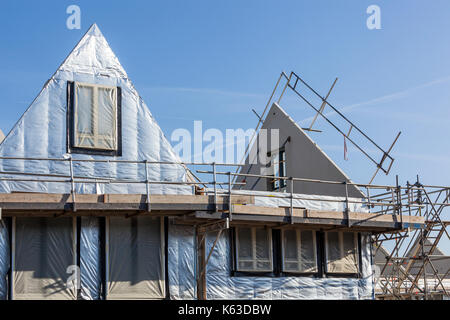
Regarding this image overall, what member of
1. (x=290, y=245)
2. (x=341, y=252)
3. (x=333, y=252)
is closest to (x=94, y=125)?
(x=290, y=245)

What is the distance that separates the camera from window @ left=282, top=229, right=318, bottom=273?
2620cm

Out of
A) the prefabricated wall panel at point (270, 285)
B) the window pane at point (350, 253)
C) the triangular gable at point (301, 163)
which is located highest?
the triangular gable at point (301, 163)

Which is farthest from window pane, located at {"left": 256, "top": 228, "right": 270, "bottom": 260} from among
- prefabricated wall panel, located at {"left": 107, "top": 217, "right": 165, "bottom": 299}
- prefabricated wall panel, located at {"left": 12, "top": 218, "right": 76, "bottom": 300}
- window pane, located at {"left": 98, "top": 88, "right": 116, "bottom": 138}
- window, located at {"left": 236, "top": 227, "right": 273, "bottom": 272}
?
prefabricated wall panel, located at {"left": 12, "top": 218, "right": 76, "bottom": 300}

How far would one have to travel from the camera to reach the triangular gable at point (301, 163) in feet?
95.3

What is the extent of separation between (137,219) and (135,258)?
1189mm

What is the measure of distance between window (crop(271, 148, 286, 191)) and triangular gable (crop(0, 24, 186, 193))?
20.7 feet

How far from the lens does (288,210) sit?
25250 mm

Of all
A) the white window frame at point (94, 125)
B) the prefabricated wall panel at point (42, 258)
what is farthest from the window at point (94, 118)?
the prefabricated wall panel at point (42, 258)

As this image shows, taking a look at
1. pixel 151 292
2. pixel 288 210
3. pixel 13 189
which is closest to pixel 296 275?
pixel 288 210

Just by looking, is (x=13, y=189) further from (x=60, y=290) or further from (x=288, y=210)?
(x=288, y=210)

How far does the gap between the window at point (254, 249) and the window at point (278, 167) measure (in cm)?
505

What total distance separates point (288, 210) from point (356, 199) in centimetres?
390

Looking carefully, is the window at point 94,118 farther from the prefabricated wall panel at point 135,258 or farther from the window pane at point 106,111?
the prefabricated wall panel at point 135,258

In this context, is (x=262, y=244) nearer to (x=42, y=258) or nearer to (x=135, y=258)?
(x=135, y=258)
